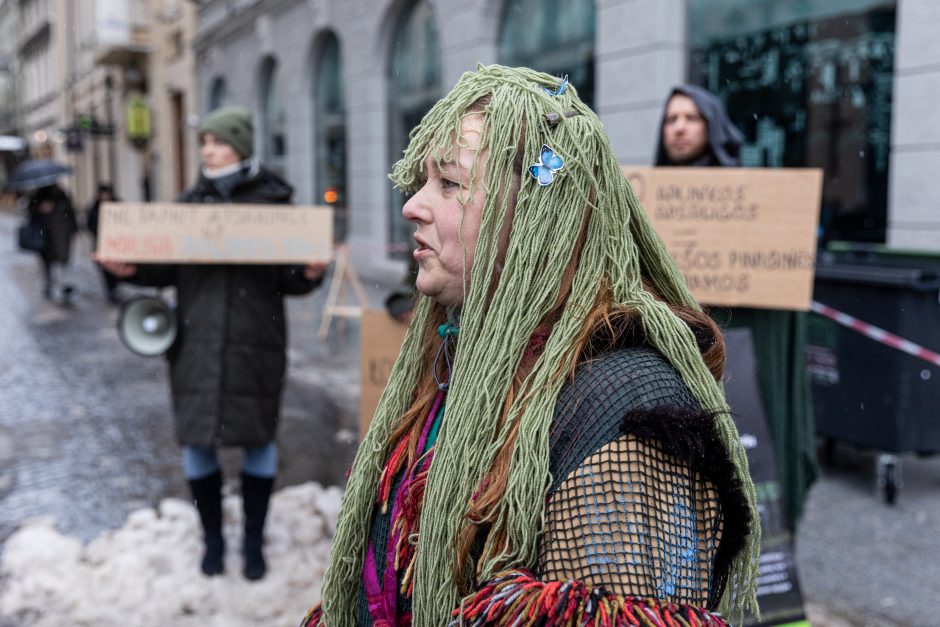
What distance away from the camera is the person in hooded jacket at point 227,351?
3.68 m

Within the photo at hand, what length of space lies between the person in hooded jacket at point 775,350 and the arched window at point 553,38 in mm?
5857

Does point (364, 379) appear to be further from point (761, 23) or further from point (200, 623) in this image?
point (761, 23)

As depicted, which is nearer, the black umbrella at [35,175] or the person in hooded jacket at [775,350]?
the person in hooded jacket at [775,350]

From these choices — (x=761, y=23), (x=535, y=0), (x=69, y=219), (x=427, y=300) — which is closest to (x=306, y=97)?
(x=69, y=219)

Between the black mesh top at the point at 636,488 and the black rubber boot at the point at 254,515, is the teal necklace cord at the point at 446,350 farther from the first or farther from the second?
the black rubber boot at the point at 254,515

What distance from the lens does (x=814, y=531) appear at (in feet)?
14.2

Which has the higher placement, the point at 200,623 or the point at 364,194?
the point at 364,194

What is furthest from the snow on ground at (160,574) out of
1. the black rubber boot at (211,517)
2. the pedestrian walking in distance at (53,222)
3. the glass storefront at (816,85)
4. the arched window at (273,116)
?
the arched window at (273,116)

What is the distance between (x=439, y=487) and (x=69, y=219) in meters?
13.3

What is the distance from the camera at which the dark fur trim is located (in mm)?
1075

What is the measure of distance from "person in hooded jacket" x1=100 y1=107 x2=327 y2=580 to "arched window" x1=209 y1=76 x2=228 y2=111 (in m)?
18.2

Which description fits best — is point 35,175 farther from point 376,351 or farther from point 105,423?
point 376,351

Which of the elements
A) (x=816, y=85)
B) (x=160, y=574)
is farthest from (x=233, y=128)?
(x=816, y=85)

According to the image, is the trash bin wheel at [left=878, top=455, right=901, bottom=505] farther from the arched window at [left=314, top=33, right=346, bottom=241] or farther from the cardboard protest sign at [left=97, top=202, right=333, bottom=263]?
the arched window at [left=314, top=33, right=346, bottom=241]
